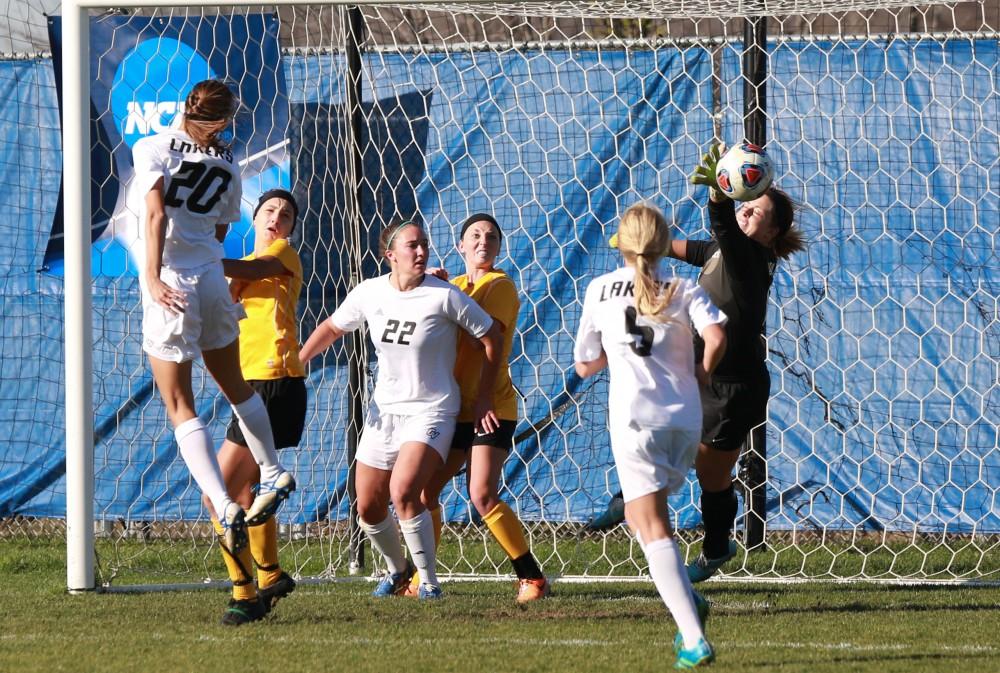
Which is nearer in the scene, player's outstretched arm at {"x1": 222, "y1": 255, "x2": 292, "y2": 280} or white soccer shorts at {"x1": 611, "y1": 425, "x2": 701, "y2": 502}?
white soccer shorts at {"x1": 611, "y1": 425, "x2": 701, "y2": 502}

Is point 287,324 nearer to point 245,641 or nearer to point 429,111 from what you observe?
point 245,641

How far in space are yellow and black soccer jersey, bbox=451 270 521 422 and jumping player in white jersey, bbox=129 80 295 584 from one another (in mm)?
1290

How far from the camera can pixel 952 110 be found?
8.22m

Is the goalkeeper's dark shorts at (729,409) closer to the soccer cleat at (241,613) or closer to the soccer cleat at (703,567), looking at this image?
the soccer cleat at (703,567)

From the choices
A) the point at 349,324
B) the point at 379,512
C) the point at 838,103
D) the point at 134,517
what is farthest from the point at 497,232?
the point at 134,517

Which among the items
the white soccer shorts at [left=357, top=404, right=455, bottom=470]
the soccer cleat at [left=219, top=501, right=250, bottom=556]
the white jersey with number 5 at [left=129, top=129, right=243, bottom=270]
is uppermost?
the white jersey with number 5 at [left=129, top=129, right=243, bottom=270]

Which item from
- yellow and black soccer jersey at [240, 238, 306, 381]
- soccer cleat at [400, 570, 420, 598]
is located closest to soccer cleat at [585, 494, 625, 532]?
soccer cleat at [400, 570, 420, 598]

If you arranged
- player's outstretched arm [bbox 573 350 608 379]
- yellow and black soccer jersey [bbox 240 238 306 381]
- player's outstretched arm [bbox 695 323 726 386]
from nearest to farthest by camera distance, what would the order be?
1. player's outstretched arm [bbox 695 323 726 386]
2. player's outstretched arm [bbox 573 350 608 379]
3. yellow and black soccer jersey [bbox 240 238 306 381]

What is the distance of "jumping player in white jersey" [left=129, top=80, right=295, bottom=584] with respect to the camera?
5.32m

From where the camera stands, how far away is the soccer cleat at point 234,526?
516 centimetres

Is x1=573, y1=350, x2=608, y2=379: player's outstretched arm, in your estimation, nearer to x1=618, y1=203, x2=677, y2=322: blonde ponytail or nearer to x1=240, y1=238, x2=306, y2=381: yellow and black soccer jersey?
x1=618, y1=203, x2=677, y2=322: blonde ponytail

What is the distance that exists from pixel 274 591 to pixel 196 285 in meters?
1.28

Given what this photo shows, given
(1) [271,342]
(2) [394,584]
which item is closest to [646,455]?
(2) [394,584]

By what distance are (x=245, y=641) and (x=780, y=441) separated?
4.11m
